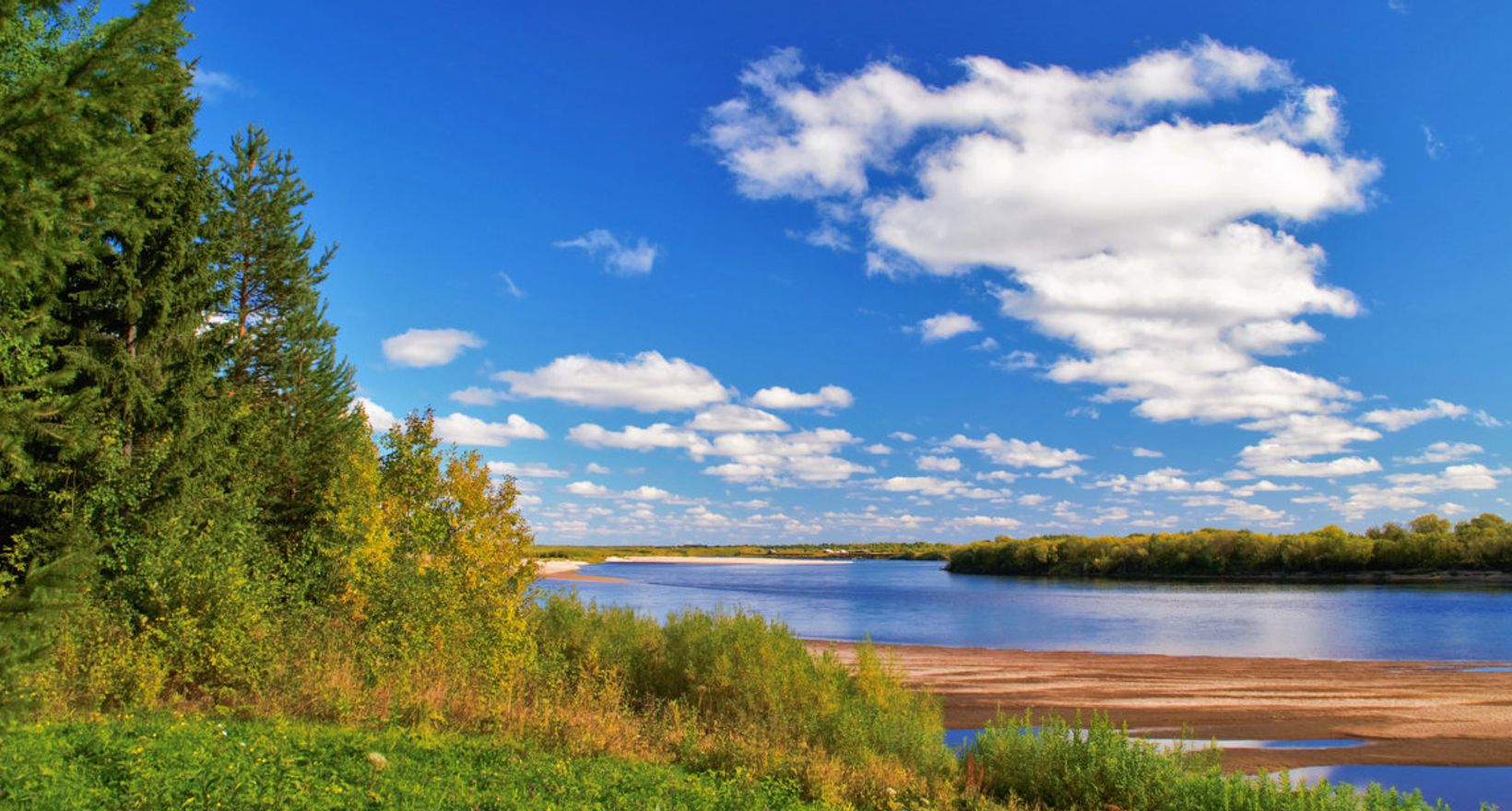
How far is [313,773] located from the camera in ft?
27.1

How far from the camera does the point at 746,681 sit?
16.3 meters

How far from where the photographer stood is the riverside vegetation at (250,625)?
746cm

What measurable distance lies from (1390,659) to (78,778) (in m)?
43.8

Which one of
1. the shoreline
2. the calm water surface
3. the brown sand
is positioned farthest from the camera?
the shoreline

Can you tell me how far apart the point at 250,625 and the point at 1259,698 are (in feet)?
87.3

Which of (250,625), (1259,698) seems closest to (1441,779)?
(1259,698)

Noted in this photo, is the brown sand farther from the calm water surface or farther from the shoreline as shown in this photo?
the shoreline

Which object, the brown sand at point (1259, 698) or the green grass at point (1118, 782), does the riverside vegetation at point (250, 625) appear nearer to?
the green grass at point (1118, 782)

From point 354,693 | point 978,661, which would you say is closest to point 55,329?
point 354,693

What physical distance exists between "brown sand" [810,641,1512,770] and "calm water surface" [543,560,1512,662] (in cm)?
555

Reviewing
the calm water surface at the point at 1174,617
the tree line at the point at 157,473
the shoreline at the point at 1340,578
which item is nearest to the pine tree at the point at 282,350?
the tree line at the point at 157,473

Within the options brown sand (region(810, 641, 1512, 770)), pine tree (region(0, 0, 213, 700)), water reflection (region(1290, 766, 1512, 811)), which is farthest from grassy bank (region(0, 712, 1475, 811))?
brown sand (region(810, 641, 1512, 770))

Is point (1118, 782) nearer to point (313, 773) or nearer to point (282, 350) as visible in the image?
point (313, 773)

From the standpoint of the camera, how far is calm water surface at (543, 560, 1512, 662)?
134ft
